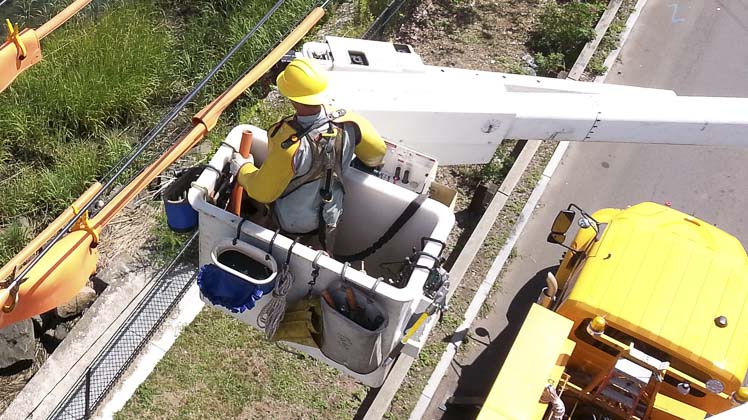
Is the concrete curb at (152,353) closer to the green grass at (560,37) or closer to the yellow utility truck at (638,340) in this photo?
the yellow utility truck at (638,340)

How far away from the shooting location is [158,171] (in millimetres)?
4078

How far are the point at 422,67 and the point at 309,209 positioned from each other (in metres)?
1.66

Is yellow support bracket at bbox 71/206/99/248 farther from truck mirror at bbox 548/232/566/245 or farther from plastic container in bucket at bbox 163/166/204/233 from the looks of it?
truck mirror at bbox 548/232/566/245

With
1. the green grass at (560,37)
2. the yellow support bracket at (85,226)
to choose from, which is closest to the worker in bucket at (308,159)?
the yellow support bracket at (85,226)

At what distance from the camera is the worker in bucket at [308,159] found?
4027 millimetres

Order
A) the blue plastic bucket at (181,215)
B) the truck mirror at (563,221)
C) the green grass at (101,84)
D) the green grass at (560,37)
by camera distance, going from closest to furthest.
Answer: the blue plastic bucket at (181,215) < the truck mirror at (563,221) < the green grass at (101,84) < the green grass at (560,37)

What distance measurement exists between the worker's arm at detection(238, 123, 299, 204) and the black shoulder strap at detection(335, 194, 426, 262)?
0.83 metres

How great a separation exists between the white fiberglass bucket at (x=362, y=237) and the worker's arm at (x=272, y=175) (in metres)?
0.20

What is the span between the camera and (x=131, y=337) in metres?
6.58

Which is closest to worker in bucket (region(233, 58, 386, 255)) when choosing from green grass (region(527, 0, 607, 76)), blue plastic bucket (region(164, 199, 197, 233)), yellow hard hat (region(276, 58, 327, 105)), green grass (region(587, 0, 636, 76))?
yellow hard hat (region(276, 58, 327, 105))

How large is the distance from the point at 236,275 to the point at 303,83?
1143mm

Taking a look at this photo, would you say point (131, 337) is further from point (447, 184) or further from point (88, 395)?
point (447, 184)

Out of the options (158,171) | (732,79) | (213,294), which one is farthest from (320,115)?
(732,79)

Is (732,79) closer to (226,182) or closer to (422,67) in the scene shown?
(422,67)
